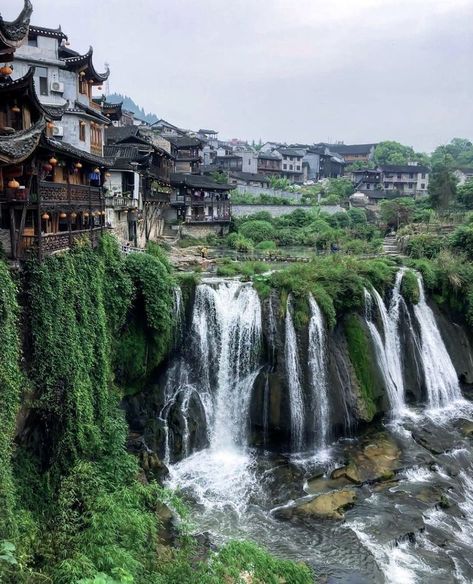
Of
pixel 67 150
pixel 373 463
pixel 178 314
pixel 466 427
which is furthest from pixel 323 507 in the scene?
pixel 67 150

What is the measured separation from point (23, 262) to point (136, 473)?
26.2ft

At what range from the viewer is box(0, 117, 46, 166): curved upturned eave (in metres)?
12.6

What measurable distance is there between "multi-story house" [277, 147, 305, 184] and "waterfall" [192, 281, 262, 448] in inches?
2742

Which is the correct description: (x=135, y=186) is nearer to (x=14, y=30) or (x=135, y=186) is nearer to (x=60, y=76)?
(x=60, y=76)

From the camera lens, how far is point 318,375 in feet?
78.3

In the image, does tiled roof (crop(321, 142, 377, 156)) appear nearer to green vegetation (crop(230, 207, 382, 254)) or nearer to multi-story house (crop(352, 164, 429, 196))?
multi-story house (crop(352, 164, 429, 196))

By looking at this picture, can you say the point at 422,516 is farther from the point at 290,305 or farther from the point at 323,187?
the point at 323,187

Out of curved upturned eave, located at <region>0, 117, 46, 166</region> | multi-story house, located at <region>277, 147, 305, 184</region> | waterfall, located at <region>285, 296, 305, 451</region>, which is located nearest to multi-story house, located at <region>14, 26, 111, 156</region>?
curved upturned eave, located at <region>0, 117, 46, 166</region>

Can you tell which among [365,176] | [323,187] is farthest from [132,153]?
[365,176]

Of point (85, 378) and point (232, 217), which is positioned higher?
point (232, 217)

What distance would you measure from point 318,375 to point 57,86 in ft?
69.3

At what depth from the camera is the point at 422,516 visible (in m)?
18.1

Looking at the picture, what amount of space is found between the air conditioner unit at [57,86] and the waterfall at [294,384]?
17.4 meters

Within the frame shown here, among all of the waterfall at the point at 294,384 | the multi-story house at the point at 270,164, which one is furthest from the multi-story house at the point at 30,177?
the multi-story house at the point at 270,164
